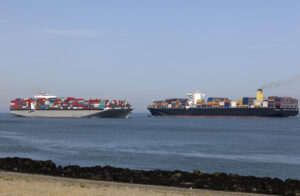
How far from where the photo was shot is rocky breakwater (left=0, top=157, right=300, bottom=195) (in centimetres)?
1551

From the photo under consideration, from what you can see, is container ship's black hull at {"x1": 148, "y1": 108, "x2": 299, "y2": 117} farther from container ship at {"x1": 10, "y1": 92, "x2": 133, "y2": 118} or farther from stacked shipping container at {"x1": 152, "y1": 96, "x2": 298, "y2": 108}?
container ship at {"x1": 10, "y1": 92, "x2": 133, "y2": 118}

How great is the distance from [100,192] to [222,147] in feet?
92.5

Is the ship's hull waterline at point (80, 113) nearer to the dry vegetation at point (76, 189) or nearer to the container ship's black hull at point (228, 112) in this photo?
the container ship's black hull at point (228, 112)

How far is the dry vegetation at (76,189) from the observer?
13219 millimetres

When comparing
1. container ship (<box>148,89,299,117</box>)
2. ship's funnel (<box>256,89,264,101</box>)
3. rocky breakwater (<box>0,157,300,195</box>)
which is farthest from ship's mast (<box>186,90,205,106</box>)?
rocky breakwater (<box>0,157,300,195</box>)

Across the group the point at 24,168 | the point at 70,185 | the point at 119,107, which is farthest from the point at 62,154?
the point at 119,107

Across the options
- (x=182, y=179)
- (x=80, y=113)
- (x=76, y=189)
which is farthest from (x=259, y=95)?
(x=76, y=189)

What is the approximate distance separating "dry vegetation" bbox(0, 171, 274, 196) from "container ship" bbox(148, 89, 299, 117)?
3947 inches

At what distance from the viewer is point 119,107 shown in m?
116

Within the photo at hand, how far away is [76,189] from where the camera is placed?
13977 mm

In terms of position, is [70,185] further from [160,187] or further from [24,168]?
[24,168]

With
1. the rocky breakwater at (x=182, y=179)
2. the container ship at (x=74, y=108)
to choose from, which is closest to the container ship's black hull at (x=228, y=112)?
the container ship at (x=74, y=108)

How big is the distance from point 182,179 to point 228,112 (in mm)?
101880

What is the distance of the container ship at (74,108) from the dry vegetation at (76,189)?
315 ft
